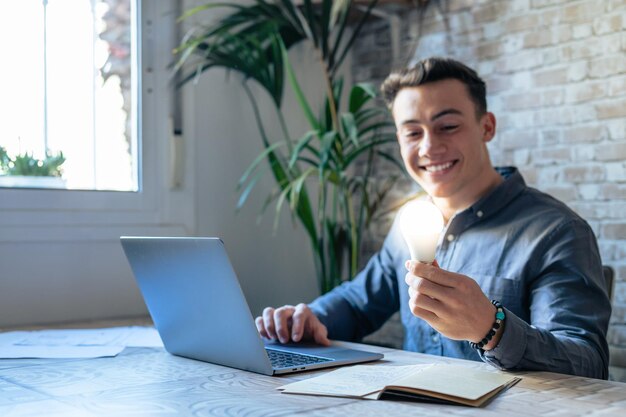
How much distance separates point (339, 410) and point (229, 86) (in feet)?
7.20

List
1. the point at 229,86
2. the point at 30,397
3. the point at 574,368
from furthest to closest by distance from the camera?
the point at 229,86, the point at 574,368, the point at 30,397

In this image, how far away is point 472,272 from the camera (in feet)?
6.49

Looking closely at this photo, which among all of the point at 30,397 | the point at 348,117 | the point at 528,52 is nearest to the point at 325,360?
the point at 30,397

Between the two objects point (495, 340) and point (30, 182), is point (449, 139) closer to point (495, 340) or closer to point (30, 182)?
point (495, 340)

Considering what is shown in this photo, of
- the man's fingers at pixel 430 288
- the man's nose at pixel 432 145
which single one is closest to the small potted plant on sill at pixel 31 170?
the man's nose at pixel 432 145

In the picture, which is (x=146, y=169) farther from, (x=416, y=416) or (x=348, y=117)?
(x=416, y=416)

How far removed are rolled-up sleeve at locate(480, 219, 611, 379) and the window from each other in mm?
1671

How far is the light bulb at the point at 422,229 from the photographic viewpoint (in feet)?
4.15

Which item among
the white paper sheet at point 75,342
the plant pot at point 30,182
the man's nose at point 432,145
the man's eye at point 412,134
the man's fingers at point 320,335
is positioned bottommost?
the white paper sheet at point 75,342

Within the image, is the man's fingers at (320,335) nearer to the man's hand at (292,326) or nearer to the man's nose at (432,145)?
the man's hand at (292,326)

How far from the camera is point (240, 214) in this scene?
10.4 ft

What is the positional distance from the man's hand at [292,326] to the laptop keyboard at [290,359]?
5.6 inches

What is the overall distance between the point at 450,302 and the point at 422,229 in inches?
6.2

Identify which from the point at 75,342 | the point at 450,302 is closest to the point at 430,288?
the point at 450,302
